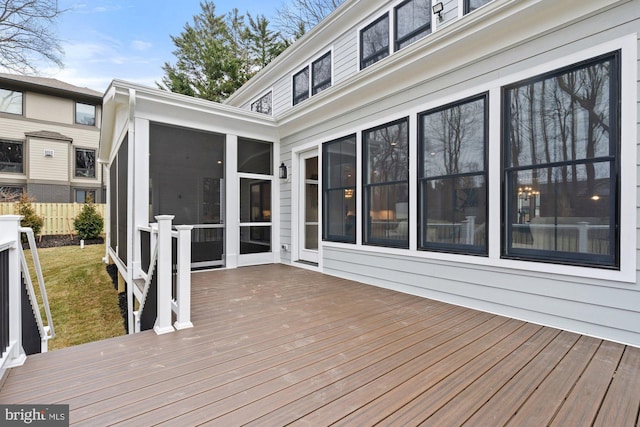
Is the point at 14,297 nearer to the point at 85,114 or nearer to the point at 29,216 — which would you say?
the point at 29,216

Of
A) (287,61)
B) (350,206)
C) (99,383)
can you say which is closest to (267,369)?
(99,383)

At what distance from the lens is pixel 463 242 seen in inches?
144

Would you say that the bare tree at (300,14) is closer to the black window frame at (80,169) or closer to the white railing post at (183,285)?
the white railing post at (183,285)

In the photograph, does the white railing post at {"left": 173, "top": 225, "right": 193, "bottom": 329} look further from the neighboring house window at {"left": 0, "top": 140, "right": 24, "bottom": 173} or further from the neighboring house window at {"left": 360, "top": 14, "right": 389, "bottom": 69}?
the neighboring house window at {"left": 0, "top": 140, "right": 24, "bottom": 173}

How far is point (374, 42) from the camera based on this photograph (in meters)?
5.55

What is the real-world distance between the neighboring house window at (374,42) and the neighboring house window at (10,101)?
55.8 ft

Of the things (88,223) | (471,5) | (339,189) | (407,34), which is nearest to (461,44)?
(471,5)

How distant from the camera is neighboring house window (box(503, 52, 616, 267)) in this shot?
8.77ft

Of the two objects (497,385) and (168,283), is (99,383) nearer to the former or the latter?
(168,283)

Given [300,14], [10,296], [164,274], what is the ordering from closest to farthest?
[10,296] → [164,274] → [300,14]

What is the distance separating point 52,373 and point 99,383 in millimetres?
395

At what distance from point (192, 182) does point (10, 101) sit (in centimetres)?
1518

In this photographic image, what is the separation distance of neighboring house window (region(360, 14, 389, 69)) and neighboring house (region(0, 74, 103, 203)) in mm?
15856

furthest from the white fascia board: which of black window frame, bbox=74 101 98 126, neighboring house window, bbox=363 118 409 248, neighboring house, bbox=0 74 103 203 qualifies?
black window frame, bbox=74 101 98 126
